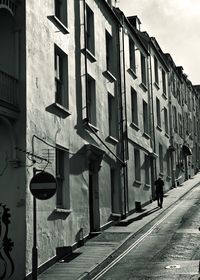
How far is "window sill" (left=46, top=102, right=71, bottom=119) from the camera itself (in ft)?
48.6

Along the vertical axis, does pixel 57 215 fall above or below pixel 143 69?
below

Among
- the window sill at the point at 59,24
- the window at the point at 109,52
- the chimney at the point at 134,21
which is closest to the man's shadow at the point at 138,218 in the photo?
the window at the point at 109,52

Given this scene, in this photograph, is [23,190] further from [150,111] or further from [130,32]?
[150,111]

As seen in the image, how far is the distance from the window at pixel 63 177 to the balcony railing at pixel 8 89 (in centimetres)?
319

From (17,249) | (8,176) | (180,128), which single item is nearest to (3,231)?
(17,249)

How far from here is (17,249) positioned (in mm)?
12312

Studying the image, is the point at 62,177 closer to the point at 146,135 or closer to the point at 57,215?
the point at 57,215

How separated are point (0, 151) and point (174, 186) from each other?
1032 inches

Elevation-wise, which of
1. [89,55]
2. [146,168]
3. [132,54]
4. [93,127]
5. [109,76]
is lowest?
[146,168]

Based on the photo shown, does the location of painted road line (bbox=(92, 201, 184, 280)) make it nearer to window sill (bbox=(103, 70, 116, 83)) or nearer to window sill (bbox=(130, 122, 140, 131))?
window sill (bbox=(130, 122, 140, 131))

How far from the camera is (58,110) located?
15336 mm

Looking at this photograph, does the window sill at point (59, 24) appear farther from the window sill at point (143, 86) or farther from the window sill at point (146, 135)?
the window sill at point (146, 135)

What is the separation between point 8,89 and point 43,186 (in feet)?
9.57

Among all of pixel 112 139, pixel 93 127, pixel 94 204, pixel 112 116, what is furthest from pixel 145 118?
pixel 94 204
